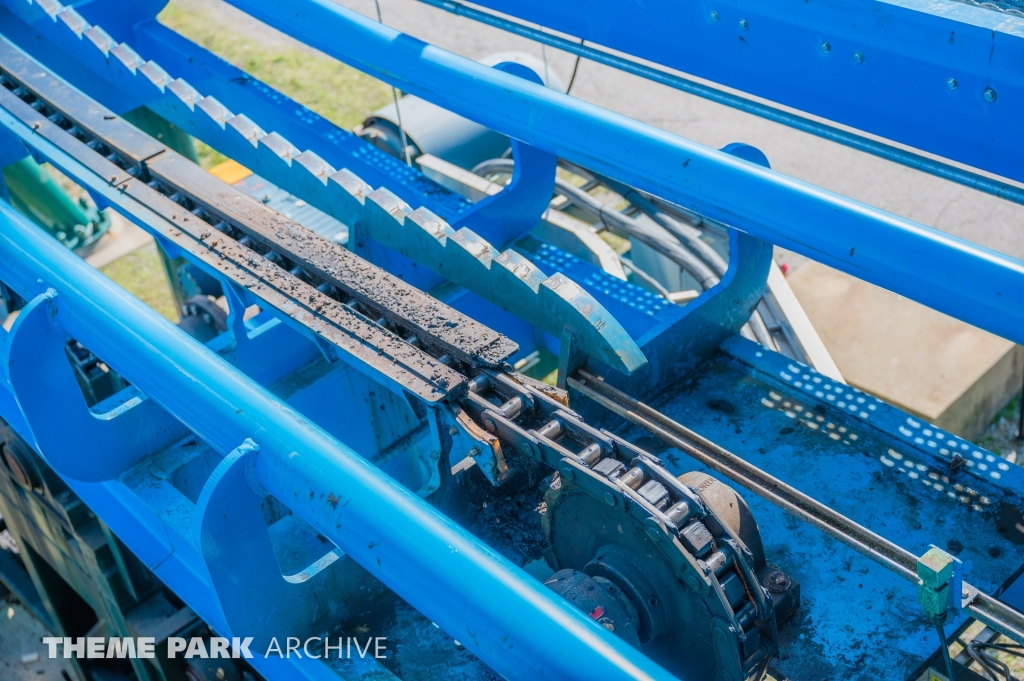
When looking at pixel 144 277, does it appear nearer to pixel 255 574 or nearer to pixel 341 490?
pixel 255 574

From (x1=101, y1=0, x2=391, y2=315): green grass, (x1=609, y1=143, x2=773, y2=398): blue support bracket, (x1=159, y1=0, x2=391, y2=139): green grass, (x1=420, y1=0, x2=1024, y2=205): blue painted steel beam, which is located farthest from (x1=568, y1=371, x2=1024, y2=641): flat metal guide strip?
(x1=159, y1=0, x2=391, y2=139): green grass

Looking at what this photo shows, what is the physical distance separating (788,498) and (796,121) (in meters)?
0.89

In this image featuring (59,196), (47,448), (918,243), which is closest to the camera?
(918,243)

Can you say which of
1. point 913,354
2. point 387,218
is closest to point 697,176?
point 387,218

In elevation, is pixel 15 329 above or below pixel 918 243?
below

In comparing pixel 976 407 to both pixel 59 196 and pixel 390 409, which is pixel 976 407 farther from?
pixel 59 196

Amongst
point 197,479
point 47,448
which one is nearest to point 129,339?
point 47,448

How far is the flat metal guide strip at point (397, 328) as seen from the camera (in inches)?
63.9

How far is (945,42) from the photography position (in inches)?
77.1

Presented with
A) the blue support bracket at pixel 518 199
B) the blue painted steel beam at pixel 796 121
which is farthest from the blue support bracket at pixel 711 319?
the blue support bracket at pixel 518 199

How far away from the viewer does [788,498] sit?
195 centimetres

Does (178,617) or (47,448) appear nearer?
(47,448)

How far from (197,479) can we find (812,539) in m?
1.29

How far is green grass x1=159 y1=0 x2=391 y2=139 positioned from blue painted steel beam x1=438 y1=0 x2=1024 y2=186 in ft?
14.5
